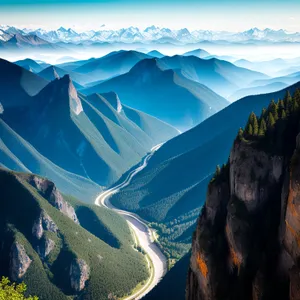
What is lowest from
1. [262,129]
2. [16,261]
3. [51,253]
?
[51,253]

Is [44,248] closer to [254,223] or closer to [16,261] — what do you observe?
[16,261]

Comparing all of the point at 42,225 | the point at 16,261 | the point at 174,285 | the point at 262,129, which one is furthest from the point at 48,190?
the point at 262,129

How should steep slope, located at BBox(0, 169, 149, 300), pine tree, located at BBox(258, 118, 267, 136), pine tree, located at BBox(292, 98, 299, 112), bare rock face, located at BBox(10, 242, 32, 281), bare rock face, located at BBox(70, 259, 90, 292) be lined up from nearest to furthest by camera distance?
pine tree, located at BBox(258, 118, 267, 136)
pine tree, located at BBox(292, 98, 299, 112)
bare rock face, located at BBox(10, 242, 32, 281)
steep slope, located at BBox(0, 169, 149, 300)
bare rock face, located at BBox(70, 259, 90, 292)

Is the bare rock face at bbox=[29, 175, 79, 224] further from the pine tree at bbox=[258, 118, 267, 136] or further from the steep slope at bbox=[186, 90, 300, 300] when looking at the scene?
the pine tree at bbox=[258, 118, 267, 136]

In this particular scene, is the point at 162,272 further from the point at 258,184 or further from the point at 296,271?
the point at 296,271

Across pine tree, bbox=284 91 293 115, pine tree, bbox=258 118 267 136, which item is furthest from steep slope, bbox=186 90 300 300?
pine tree, bbox=284 91 293 115

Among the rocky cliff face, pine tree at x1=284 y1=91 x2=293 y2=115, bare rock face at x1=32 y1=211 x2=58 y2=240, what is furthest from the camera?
bare rock face at x1=32 y1=211 x2=58 y2=240

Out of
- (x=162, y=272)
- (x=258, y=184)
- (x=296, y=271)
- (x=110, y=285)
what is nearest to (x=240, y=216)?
(x=258, y=184)

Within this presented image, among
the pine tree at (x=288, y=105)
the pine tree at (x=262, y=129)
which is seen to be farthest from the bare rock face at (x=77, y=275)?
the pine tree at (x=262, y=129)
